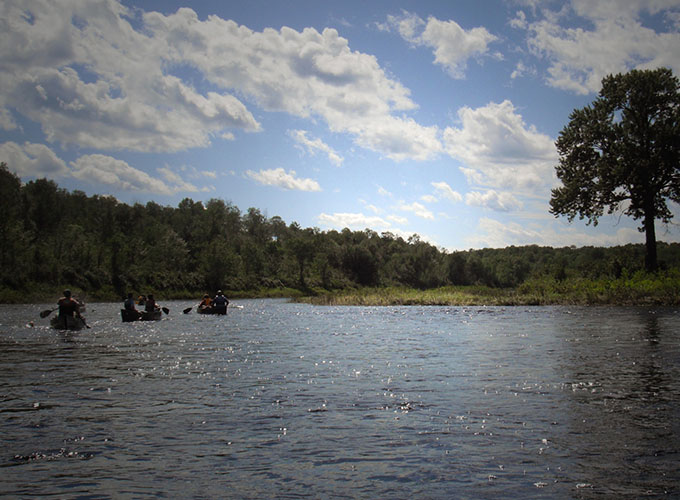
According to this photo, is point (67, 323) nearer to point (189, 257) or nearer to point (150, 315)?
point (150, 315)

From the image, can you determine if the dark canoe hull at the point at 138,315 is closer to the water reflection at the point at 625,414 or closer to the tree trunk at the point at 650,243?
the water reflection at the point at 625,414

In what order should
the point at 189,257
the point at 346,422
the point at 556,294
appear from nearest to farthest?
the point at 346,422, the point at 556,294, the point at 189,257

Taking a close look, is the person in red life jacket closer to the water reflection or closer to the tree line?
the water reflection

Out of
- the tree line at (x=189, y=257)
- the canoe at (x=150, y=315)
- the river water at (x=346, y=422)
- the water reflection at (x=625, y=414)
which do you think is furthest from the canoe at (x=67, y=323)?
the tree line at (x=189, y=257)

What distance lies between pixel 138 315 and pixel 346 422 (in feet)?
119

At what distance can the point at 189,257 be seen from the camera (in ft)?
444

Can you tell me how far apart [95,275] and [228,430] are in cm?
10205

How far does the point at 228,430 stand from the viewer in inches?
438

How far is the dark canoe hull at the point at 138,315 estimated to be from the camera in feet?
140

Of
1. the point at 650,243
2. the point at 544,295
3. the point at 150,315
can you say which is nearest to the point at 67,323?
the point at 150,315

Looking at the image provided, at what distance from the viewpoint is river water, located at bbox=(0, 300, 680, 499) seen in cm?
813

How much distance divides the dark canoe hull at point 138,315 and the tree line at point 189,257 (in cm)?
4320

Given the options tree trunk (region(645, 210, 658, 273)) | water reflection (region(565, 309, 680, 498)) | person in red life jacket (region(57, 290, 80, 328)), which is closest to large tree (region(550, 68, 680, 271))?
tree trunk (region(645, 210, 658, 273))

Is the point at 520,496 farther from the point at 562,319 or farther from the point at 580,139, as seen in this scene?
the point at 580,139
